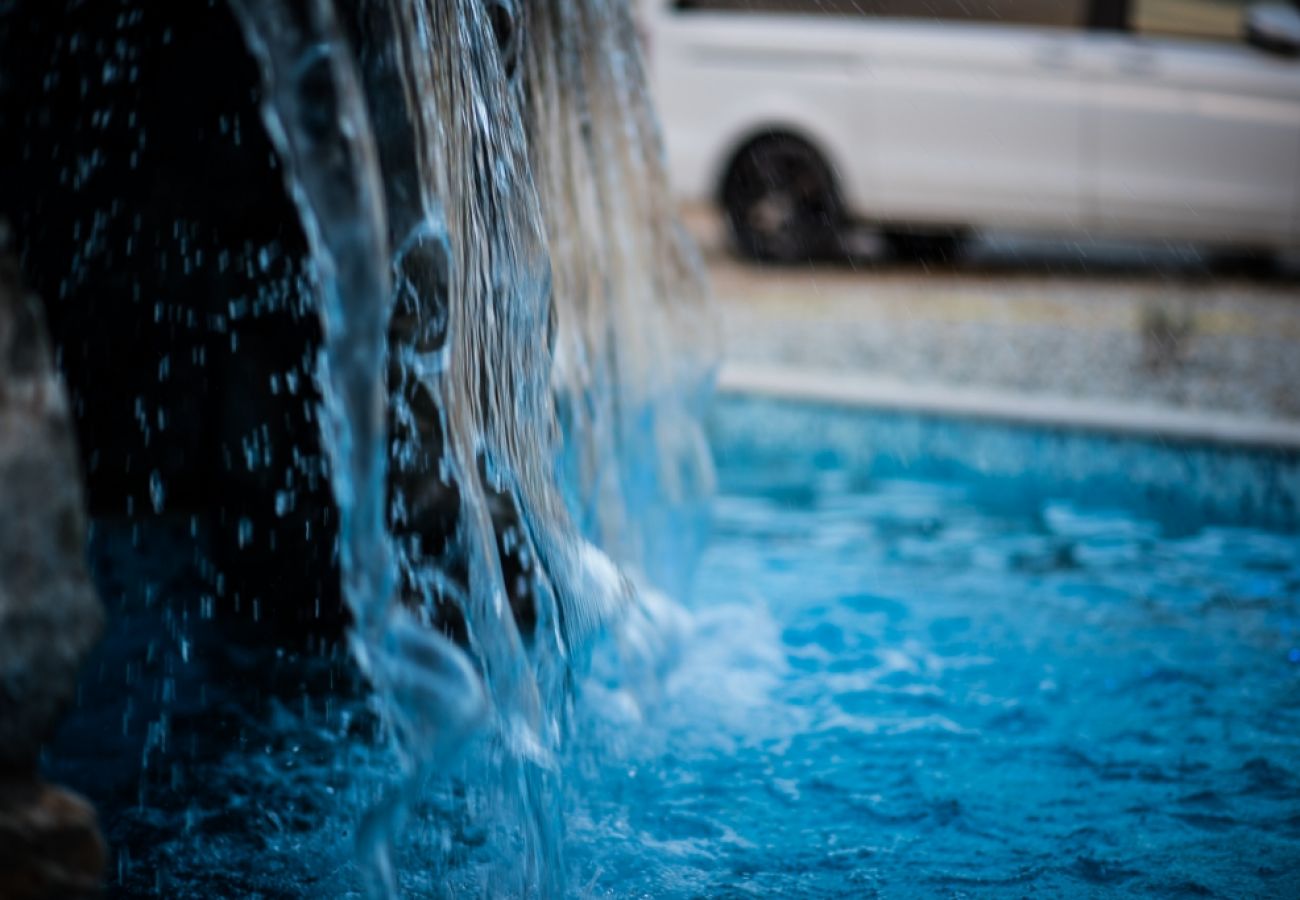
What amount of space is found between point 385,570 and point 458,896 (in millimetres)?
803

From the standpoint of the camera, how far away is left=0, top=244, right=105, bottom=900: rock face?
1.54 metres

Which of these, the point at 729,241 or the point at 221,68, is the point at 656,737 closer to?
the point at 221,68

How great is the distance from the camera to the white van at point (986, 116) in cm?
848

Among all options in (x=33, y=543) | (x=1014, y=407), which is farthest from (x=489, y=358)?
(x=1014, y=407)

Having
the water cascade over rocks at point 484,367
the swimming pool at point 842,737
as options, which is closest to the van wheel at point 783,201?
the water cascade over rocks at point 484,367

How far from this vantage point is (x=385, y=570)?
213 cm

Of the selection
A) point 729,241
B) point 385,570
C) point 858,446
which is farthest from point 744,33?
point 385,570

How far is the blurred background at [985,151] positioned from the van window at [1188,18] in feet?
0.04

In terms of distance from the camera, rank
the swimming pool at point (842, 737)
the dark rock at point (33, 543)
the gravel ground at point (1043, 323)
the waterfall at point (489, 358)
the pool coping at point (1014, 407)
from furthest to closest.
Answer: the gravel ground at point (1043, 323)
the pool coping at point (1014, 407)
the swimming pool at point (842, 737)
the waterfall at point (489, 358)
the dark rock at point (33, 543)

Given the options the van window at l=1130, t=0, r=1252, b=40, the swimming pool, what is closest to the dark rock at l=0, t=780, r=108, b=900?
the swimming pool

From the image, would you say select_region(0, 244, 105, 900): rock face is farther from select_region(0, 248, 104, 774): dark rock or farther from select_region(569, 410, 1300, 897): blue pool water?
select_region(569, 410, 1300, 897): blue pool water

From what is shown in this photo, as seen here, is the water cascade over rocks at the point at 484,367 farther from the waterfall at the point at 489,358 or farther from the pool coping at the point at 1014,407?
the pool coping at the point at 1014,407

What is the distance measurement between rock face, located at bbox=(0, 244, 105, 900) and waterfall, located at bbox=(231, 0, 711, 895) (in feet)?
1.68

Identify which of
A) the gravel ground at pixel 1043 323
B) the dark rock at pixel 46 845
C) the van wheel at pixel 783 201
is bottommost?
the dark rock at pixel 46 845
